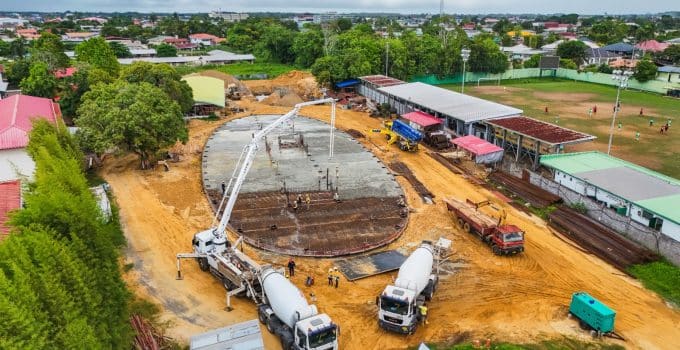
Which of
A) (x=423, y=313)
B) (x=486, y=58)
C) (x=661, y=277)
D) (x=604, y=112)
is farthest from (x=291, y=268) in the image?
(x=486, y=58)

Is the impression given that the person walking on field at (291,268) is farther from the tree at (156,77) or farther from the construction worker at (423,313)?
the tree at (156,77)

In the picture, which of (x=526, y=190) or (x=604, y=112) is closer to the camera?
(x=526, y=190)

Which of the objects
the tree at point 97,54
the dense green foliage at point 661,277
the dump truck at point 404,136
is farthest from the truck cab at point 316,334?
the tree at point 97,54

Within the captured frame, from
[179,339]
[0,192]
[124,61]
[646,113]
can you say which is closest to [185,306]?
[179,339]

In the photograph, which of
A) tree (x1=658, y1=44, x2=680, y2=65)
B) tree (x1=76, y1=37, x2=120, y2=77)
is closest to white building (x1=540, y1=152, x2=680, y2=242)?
tree (x1=76, y1=37, x2=120, y2=77)

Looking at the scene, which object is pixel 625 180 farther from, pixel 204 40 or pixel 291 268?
pixel 204 40

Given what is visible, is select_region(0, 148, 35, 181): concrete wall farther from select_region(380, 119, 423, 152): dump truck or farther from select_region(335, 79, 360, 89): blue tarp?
select_region(335, 79, 360, 89): blue tarp
